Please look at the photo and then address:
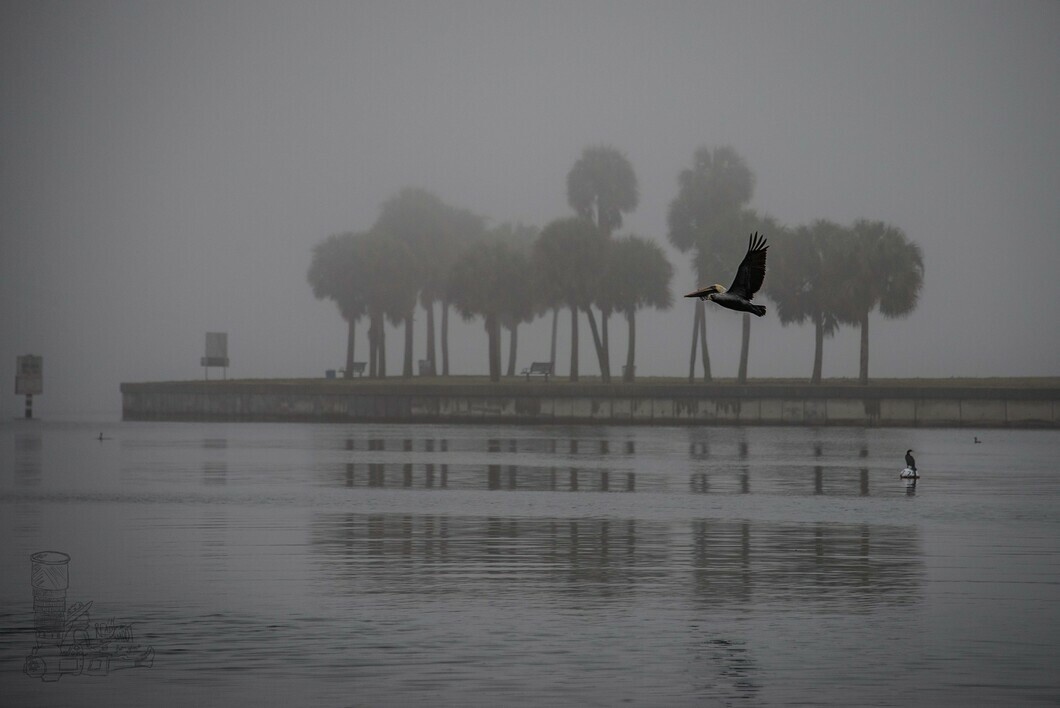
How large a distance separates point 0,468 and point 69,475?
688 cm

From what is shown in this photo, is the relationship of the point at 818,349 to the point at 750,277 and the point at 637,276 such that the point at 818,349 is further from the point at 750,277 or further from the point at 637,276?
the point at 750,277

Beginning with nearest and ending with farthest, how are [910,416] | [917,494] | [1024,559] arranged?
[1024,559] < [917,494] < [910,416]

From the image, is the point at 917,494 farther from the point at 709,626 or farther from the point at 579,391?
the point at 579,391

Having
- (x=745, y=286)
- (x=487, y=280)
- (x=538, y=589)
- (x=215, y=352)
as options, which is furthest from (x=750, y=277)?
(x=215, y=352)

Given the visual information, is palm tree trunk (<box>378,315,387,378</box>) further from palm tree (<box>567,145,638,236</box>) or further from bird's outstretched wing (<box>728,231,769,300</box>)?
bird's outstretched wing (<box>728,231,769,300</box>)

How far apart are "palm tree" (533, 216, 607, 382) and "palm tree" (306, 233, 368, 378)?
19.0 m

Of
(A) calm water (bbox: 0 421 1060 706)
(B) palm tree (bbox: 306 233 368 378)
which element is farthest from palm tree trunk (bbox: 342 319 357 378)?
(A) calm water (bbox: 0 421 1060 706)

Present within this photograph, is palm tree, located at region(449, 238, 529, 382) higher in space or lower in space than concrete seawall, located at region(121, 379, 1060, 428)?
higher

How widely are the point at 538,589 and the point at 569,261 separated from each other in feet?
304

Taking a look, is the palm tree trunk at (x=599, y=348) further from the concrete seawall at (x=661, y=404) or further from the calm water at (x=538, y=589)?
the calm water at (x=538, y=589)

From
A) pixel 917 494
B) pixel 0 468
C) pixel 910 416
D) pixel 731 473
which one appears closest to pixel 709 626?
pixel 917 494

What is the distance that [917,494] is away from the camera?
47.1 metres

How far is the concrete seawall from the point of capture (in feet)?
349

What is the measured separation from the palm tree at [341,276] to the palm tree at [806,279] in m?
35.2
